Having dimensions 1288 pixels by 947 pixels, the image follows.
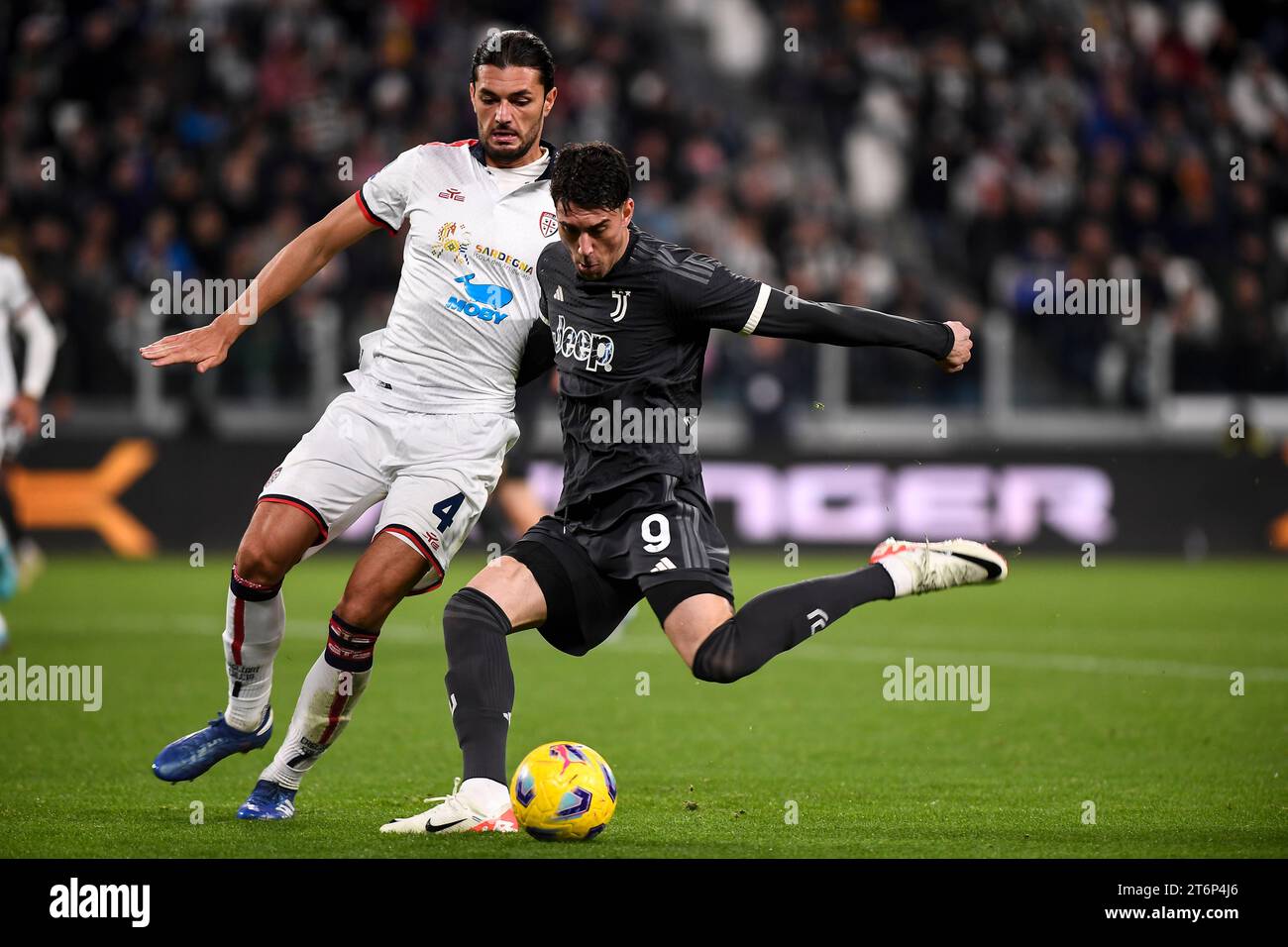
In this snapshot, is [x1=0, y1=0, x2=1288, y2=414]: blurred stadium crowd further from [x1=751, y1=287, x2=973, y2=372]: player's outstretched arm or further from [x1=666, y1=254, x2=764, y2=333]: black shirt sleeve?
[x1=751, y1=287, x2=973, y2=372]: player's outstretched arm

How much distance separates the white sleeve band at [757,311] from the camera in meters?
5.59

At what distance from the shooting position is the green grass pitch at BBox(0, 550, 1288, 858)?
557 centimetres

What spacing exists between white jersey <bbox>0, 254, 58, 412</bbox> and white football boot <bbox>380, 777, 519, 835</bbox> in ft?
18.2

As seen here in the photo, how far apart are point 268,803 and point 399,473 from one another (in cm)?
118

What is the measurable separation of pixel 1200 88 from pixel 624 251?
16.9m

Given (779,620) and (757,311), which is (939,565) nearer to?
(779,620)

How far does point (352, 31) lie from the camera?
1994cm

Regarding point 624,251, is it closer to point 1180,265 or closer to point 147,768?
point 147,768

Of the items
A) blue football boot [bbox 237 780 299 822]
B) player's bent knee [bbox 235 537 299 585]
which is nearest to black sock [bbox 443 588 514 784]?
player's bent knee [bbox 235 537 299 585]

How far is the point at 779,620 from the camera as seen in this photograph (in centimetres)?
A: 562

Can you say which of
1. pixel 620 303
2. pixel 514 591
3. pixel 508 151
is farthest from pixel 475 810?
pixel 508 151

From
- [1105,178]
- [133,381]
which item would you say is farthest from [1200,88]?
[133,381]
